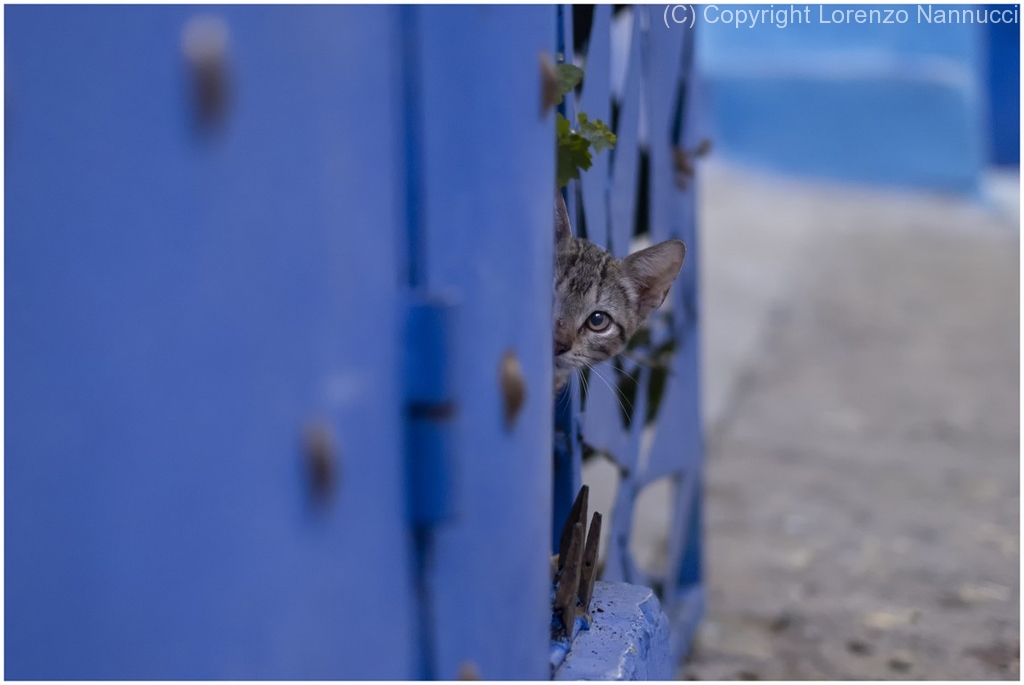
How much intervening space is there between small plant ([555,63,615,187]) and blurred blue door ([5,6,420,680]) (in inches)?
27.7

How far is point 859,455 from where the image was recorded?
476 cm

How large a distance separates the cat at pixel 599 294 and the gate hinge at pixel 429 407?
3.00 feet

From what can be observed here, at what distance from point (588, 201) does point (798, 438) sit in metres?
3.42

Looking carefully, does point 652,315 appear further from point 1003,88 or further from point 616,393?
point 1003,88

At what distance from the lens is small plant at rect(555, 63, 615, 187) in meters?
1.65

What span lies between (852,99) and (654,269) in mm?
10910

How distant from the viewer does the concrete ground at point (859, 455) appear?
3.02 m

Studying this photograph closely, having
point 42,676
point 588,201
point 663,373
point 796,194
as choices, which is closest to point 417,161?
point 42,676

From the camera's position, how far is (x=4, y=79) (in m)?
0.77

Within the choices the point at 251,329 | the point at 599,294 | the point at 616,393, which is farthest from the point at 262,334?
the point at 616,393

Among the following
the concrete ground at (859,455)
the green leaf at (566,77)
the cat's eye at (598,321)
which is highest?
the green leaf at (566,77)

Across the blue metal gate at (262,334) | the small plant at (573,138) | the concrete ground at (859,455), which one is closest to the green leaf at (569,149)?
the small plant at (573,138)

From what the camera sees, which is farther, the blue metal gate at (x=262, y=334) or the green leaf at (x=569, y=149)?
the green leaf at (x=569, y=149)

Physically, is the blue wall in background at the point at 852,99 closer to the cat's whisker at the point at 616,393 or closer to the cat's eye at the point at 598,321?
the cat's whisker at the point at 616,393
